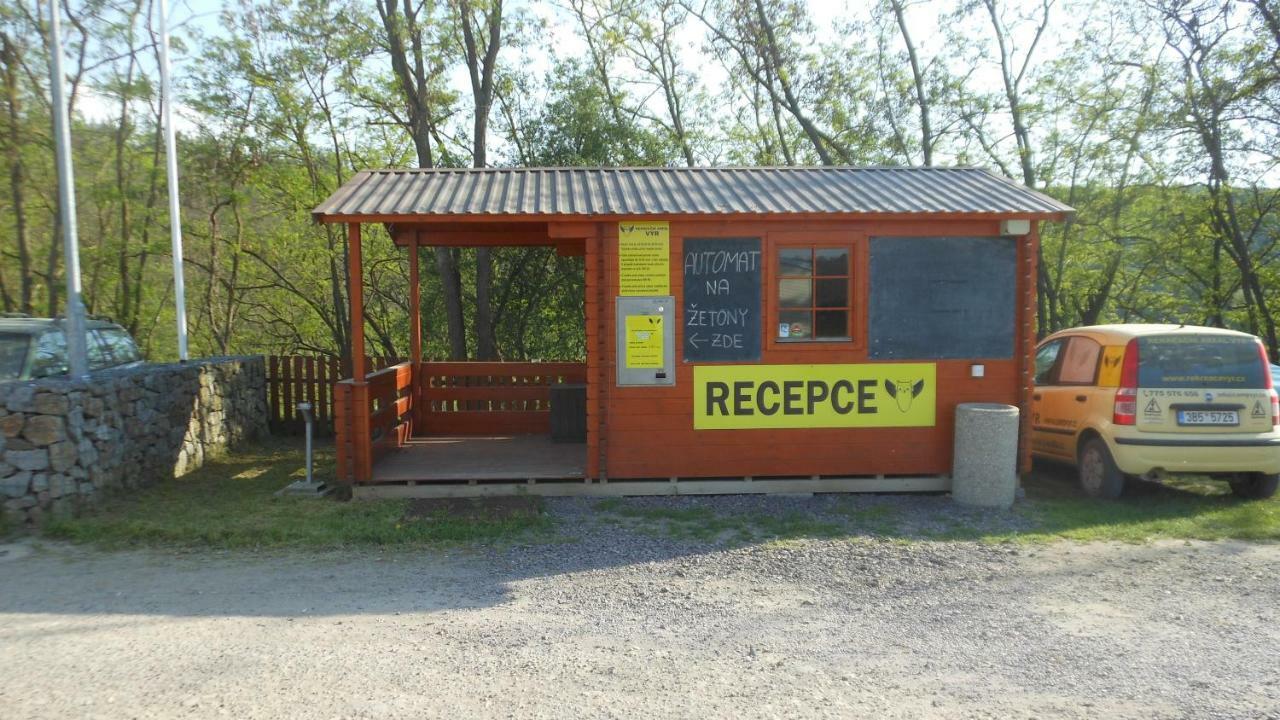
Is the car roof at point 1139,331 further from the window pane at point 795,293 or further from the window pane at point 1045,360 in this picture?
the window pane at point 795,293

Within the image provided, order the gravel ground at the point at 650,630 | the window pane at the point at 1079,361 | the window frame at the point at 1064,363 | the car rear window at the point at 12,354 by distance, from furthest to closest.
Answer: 1. the window pane at the point at 1079,361
2. the window frame at the point at 1064,363
3. the car rear window at the point at 12,354
4. the gravel ground at the point at 650,630

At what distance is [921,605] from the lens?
5066mm

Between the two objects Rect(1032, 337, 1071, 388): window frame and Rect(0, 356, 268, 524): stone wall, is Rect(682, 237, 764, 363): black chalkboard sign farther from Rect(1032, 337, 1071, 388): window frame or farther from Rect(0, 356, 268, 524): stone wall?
Rect(0, 356, 268, 524): stone wall

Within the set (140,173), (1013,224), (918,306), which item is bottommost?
(918,306)

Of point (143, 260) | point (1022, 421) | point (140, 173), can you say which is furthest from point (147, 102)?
point (1022, 421)

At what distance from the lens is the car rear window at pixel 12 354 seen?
7551 millimetres

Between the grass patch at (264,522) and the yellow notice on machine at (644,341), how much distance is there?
66.6 inches

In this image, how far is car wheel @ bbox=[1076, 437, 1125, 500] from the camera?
7.69 meters

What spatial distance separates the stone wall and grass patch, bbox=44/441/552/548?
0.26 m

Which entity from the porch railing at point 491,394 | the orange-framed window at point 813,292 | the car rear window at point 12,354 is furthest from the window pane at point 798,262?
the car rear window at point 12,354

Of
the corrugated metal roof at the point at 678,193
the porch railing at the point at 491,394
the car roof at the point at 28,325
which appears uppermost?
the corrugated metal roof at the point at 678,193

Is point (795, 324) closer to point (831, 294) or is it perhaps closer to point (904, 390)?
point (831, 294)

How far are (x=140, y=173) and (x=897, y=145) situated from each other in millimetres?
16727

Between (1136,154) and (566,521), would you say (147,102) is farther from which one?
(1136,154)
